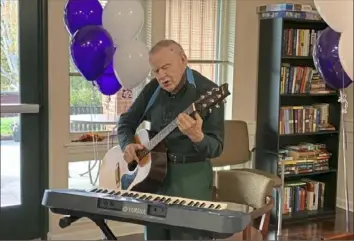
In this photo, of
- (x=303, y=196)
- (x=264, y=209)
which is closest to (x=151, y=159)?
(x=264, y=209)

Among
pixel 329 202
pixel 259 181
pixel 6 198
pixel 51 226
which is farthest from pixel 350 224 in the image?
pixel 6 198

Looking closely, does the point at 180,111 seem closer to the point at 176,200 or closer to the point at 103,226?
the point at 176,200

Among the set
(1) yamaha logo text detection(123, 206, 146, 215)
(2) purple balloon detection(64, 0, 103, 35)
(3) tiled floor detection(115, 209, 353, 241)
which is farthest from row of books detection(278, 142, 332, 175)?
(1) yamaha logo text detection(123, 206, 146, 215)

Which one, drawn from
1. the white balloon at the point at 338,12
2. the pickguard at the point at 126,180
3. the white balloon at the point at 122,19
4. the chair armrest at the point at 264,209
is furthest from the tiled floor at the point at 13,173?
the white balloon at the point at 338,12

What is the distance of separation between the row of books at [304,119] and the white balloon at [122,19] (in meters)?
1.80

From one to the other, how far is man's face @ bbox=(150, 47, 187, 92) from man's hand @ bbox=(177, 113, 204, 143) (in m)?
0.22

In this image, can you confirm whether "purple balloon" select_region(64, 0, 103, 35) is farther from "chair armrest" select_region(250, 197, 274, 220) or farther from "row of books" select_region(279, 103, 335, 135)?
"row of books" select_region(279, 103, 335, 135)

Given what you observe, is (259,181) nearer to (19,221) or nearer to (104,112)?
(104,112)

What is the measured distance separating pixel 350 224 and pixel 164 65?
283 cm

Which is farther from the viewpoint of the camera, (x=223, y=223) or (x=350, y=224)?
(x=350, y=224)

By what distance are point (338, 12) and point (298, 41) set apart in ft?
8.27

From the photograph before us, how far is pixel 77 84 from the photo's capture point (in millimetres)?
3795

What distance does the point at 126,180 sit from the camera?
8.04 ft

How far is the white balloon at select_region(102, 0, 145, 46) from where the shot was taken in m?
2.83
